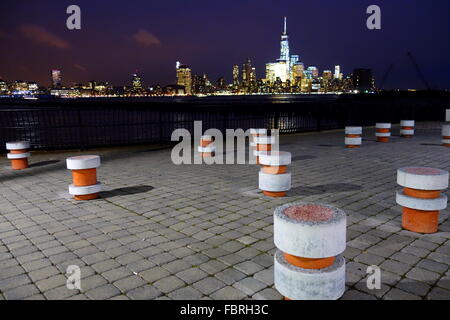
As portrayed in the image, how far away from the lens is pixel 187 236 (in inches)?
210

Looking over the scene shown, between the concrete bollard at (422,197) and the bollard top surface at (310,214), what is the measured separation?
2227 mm

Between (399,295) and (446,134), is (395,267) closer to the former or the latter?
(399,295)

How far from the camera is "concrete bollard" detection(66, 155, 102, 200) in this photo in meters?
6.97

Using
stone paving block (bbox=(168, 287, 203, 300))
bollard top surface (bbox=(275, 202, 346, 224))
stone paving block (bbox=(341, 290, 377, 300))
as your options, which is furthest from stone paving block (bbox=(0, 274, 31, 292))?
stone paving block (bbox=(341, 290, 377, 300))

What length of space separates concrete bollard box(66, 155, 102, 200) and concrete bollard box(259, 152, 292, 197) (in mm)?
3449

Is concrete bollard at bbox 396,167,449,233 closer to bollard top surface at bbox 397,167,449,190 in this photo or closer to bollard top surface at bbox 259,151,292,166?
bollard top surface at bbox 397,167,449,190

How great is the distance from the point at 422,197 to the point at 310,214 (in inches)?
106

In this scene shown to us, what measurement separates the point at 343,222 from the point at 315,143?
12.8 m

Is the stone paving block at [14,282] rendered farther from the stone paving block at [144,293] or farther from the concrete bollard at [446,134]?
the concrete bollard at [446,134]

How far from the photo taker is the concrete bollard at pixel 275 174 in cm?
711

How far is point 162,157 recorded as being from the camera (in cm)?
1280

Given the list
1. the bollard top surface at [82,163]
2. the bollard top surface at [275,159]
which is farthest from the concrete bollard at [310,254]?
the bollard top surface at [82,163]

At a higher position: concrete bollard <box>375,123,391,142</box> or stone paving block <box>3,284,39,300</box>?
concrete bollard <box>375,123,391,142</box>
